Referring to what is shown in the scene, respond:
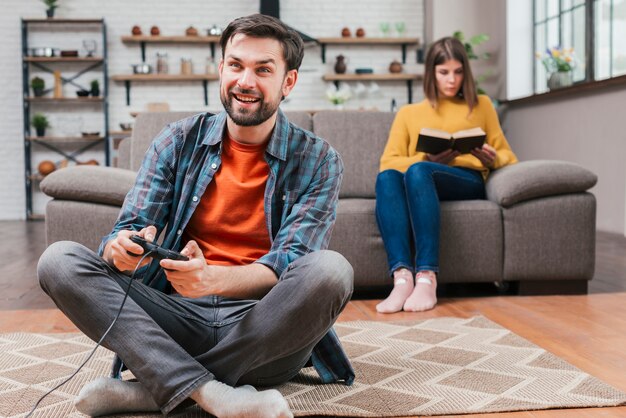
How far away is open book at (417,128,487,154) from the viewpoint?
114 inches

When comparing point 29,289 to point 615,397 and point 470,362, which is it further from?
point 615,397

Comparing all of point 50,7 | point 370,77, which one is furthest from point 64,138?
point 370,77

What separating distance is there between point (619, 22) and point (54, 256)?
477 centimetres

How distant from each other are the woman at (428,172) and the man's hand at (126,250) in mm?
1353

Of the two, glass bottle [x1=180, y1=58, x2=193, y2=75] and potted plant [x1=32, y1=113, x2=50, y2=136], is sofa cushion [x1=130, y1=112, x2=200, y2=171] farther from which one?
potted plant [x1=32, y1=113, x2=50, y2=136]

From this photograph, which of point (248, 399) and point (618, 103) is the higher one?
point (618, 103)

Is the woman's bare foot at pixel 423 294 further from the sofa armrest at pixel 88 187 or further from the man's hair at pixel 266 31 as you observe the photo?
the man's hair at pixel 266 31

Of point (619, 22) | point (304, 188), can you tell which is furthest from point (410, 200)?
point (619, 22)

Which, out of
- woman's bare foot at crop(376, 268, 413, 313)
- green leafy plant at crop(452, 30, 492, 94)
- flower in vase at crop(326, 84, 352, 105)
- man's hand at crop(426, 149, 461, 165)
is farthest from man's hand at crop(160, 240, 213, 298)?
flower in vase at crop(326, 84, 352, 105)

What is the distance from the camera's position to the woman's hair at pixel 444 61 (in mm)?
3037

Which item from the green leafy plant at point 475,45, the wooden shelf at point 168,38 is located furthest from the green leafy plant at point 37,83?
the green leafy plant at point 475,45

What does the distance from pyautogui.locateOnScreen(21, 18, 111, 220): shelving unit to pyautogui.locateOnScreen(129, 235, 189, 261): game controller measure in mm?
6265

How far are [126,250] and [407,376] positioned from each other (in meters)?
0.78

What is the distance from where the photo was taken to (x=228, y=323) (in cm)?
160
